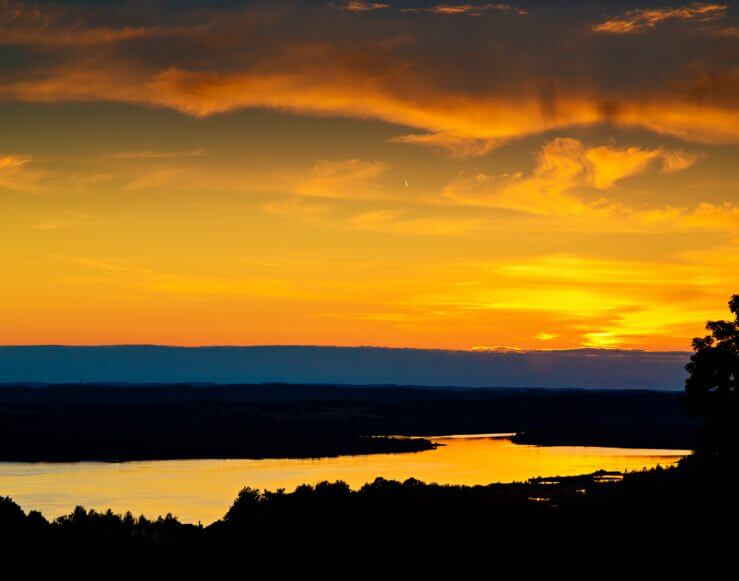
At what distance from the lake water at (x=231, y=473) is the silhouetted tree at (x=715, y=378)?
31.8 metres

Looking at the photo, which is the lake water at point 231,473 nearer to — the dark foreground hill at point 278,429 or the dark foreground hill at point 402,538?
the dark foreground hill at point 278,429

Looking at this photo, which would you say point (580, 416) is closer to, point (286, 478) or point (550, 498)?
point (286, 478)

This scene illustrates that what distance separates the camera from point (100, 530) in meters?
42.6

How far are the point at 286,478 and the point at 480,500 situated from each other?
36.9 metres

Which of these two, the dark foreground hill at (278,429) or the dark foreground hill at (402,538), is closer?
the dark foreground hill at (402,538)

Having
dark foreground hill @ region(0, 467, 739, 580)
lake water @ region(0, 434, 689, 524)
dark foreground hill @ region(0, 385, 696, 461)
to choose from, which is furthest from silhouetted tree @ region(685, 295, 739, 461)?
dark foreground hill @ region(0, 385, 696, 461)

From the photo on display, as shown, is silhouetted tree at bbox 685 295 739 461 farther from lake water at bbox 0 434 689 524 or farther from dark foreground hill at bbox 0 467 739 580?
lake water at bbox 0 434 689 524

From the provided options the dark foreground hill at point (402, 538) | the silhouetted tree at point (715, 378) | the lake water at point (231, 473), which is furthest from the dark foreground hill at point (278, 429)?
the silhouetted tree at point (715, 378)

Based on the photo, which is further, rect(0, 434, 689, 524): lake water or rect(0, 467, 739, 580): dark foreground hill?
rect(0, 434, 689, 524): lake water

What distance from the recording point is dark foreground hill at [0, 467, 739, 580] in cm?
3384

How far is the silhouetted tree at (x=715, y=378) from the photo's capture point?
3556 cm

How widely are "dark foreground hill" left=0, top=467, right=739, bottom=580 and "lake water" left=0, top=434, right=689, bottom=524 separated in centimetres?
1508

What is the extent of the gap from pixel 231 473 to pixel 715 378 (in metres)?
59.8

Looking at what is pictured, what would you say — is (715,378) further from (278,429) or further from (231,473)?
(278,429)
